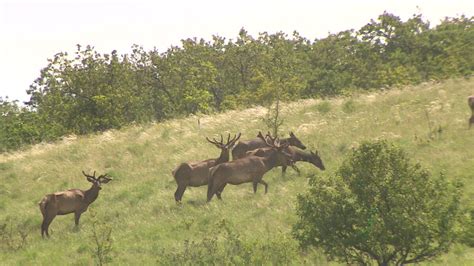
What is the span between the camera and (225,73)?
62438 millimetres

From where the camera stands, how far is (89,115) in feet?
152

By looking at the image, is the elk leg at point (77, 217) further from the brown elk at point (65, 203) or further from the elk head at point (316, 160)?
the elk head at point (316, 160)

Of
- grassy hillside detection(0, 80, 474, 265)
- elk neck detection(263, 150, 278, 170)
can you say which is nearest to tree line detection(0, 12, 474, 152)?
grassy hillside detection(0, 80, 474, 265)

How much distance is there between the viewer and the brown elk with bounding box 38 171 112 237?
18891 mm

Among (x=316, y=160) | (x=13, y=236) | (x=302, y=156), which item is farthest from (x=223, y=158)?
(x=13, y=236)

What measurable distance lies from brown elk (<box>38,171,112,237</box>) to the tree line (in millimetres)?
23459

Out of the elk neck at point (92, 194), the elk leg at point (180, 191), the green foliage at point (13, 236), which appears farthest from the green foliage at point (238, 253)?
the elk neck at point (92, 194)

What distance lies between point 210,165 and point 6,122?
48222 millimetres

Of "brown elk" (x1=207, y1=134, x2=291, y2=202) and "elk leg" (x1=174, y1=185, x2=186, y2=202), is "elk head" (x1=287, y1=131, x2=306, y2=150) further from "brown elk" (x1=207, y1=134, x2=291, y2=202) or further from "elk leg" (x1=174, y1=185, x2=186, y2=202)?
"elk leg" (x1=174, y1=185, x2=186, y2=202)

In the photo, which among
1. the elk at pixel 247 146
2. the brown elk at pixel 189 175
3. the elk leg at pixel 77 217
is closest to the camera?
the elk leg at pixel 77 217

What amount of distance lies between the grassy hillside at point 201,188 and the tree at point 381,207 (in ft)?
7.26

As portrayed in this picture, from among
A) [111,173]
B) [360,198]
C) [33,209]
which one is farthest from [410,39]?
[360,198]

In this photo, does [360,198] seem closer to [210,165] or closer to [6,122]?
[210,165]

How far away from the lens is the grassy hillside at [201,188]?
15.6m
